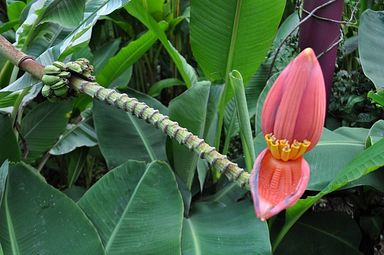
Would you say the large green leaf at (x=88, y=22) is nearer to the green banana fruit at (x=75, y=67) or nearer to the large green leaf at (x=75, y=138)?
the green banana fruit at (x=75, y=67)

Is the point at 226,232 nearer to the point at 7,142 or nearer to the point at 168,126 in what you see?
the point at 168,126

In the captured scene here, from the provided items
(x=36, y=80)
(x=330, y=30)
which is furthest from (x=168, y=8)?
(x=36, y=80)

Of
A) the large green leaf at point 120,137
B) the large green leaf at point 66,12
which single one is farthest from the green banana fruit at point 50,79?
the large green leaf at point 120,137

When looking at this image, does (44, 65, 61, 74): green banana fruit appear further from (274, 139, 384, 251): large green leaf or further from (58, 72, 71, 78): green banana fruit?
(274, 139, 384, 251): large green leaf

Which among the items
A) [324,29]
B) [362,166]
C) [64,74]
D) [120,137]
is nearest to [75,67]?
[64,74]

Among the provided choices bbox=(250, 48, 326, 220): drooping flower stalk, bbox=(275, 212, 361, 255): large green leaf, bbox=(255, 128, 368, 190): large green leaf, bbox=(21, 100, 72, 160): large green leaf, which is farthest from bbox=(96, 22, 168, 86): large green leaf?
bbox=(250, 48, 326, 220): drooping flower stalk

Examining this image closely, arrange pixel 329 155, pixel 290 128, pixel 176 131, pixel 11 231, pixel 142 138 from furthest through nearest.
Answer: pixel 142 138, pixel 329 155, pixel 11 231, pixel 176 131, pixel 290 128

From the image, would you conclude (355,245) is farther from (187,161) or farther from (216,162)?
(216,162)
